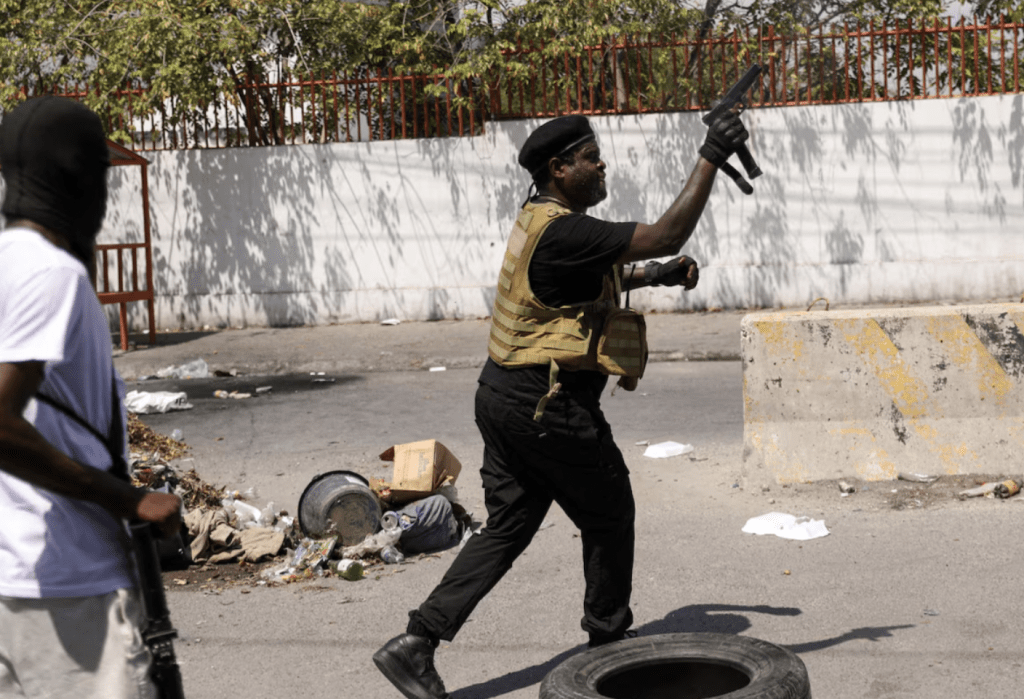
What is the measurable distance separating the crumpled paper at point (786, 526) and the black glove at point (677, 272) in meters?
2.02

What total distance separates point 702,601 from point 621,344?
153 cm

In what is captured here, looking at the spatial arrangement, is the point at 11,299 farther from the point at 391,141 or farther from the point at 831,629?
the point at 391,141

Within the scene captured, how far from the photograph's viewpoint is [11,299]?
212cm

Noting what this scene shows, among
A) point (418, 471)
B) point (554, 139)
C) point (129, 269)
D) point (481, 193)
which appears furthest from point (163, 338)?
point (554, 139)

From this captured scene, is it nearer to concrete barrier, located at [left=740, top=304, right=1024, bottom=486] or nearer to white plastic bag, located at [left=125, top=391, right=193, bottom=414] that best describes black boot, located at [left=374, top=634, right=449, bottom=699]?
concrete barrier, located at [left=740, top=304, right=1024, bottom=486]

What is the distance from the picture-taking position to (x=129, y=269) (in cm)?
1453

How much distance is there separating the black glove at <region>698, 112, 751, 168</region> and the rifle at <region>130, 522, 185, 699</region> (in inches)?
75.2

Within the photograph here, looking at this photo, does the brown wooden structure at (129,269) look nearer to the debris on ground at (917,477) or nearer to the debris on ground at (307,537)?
the debris on ground at (307,537)

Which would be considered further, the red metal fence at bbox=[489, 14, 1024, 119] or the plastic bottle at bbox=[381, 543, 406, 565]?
the red metal fence at bbox=[489, 14, 1024, 119]

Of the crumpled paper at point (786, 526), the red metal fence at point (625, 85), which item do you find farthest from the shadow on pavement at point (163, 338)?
the crumpled paper at point (786, 526)

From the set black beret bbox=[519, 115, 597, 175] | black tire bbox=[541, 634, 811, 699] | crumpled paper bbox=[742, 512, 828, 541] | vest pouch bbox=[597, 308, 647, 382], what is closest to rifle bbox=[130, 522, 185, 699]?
black tire bbox=[541, 634, 811, 699]

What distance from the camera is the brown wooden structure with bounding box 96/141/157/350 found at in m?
12.9

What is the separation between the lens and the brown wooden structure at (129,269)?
12.9 metres

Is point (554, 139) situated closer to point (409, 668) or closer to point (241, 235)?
point (409, 668)
